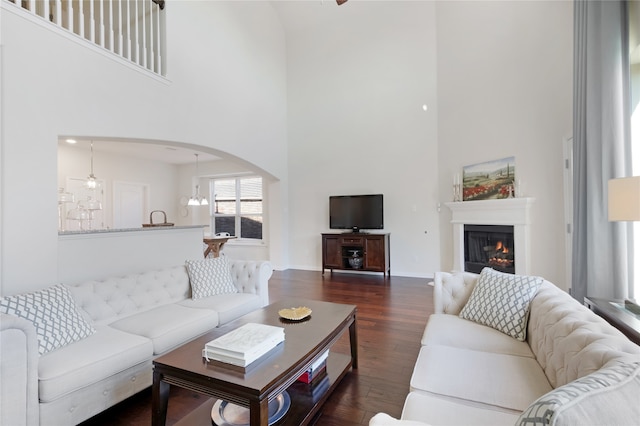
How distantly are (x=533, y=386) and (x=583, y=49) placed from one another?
3.20 metres

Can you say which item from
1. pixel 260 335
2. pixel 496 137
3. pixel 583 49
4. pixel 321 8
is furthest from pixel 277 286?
pixel 321 8

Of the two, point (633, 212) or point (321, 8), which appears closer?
point (633, 212)

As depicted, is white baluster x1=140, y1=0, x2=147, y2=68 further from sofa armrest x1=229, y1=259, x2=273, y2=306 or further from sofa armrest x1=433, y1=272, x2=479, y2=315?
sofa armrest x1=433, y1=272, x2=479, y2=315

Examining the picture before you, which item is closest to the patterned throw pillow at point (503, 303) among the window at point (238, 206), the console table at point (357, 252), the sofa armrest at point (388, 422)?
the sofa armrest at point (388, 422)

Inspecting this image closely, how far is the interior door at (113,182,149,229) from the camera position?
7359mm

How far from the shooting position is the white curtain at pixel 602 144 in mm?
2527

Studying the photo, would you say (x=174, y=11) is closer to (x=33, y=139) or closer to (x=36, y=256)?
(x=33, y=139)

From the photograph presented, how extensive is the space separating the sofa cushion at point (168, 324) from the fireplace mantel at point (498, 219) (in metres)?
4.11

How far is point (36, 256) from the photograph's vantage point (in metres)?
2.70

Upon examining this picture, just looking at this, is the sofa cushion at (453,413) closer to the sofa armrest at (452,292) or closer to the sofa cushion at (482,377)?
the sofa cushion at (482,377)

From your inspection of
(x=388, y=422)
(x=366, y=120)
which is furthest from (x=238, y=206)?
(x=388, y=422)

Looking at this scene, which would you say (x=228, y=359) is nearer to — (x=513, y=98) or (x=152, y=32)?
(x=152, y=32)

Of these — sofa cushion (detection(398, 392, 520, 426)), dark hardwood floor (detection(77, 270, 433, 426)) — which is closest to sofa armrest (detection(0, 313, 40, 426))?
dark hardwood floor (detection(77, 270, 433, 426))

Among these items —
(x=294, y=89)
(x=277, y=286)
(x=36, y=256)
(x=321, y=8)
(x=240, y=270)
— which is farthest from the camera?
(x=294, y=89)
